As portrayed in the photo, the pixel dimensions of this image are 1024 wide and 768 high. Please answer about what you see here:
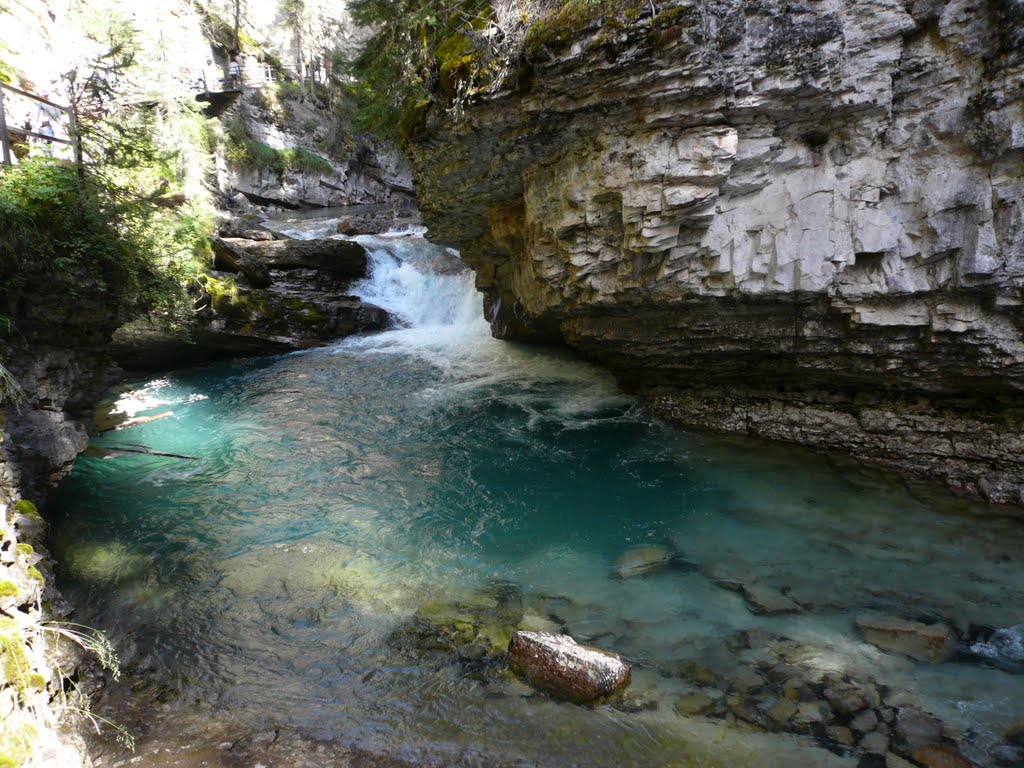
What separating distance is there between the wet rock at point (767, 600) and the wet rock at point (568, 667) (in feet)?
5.68

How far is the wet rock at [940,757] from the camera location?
3795 millimetres

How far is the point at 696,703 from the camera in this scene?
4398 mm

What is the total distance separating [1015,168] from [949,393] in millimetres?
3050

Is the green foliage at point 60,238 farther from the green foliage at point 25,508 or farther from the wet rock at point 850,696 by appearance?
the wet rock at point 850,696

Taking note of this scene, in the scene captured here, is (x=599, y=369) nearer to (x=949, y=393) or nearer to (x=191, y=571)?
(x=949, y=393)

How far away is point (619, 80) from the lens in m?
6.50

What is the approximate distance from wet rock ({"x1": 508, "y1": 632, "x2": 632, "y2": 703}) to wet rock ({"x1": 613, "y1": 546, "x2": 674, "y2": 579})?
59.7 inches

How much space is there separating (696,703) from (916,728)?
1552 mm

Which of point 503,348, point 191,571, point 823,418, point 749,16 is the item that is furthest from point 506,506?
point 503,348

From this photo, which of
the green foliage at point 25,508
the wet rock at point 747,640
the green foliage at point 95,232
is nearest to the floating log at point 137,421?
the green foliage at point 95,232

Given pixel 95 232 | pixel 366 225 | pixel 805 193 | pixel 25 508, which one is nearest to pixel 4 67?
pixel 95 232

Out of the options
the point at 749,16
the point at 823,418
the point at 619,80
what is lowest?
the point at 823,418

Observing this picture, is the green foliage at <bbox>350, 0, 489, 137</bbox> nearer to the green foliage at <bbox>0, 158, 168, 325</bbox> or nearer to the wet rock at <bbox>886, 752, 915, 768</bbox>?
the green foliage at <bbox>0, 158, 168, 325</bbox>

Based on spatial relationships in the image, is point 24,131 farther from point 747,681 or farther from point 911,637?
point 911,637
